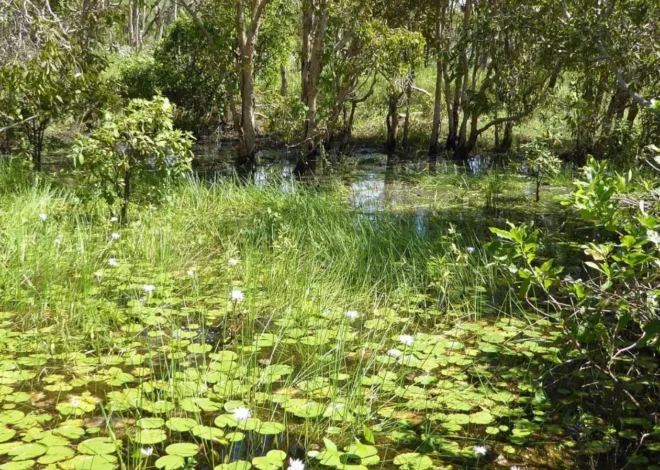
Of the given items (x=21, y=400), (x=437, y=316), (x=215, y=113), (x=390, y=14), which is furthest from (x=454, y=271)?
(x=215, y=113)

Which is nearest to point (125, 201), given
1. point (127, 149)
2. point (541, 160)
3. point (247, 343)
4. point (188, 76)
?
point (127, 149)

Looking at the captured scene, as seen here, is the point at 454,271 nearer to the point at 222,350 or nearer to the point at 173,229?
the point at 222,350

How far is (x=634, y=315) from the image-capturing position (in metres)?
2.87

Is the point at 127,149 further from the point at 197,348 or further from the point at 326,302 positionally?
the point at 197,348

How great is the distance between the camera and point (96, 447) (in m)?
2.36

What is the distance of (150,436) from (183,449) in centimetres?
18

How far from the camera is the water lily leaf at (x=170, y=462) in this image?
2227 mm

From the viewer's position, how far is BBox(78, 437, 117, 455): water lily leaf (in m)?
2.34

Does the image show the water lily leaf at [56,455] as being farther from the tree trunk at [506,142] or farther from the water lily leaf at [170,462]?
the tree trunk at [506,142]

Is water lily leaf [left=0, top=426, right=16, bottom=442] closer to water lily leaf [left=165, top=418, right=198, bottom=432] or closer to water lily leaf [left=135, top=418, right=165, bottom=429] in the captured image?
water lily leaf [left=135, top=418, right=165, bottom=429]

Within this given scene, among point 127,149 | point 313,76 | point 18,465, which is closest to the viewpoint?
point 18,465

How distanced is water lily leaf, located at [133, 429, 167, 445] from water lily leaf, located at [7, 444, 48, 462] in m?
0.35

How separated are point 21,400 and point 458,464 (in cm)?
196

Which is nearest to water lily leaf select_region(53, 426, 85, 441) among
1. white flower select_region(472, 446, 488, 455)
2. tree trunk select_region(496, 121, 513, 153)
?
white flower select_region(472, 446, 488, 455)
